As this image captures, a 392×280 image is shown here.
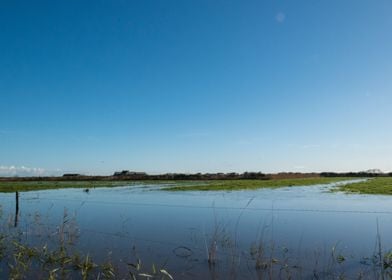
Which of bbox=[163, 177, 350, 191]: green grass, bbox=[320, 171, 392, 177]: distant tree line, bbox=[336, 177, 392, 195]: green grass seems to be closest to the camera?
bbox=[336, 177, 392, 195]: green grass

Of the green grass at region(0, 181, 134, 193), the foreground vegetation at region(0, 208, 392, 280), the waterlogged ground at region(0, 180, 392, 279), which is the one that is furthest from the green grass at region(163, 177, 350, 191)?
the foreground vegetation at region(0, 208, 392, 280)

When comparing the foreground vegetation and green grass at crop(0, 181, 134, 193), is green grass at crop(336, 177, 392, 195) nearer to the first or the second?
the foreground vegetation

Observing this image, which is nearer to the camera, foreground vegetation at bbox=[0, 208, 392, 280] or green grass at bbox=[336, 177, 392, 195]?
foreground vegetation at bbox=[0, 208, 392, 280]

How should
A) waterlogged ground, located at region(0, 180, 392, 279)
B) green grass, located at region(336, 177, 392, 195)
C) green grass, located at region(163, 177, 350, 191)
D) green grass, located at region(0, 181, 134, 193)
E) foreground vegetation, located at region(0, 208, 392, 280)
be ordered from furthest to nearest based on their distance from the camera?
1. green grass, located at region(0, 181, 134, 193)
2. green grass, located at region(163, 177, 350, 191)
3. green grass, located at region(336, 177, 392, 195)
4. waterlogged ground, located at region(0, 180, 392, 279)
5. foreground vegetation, located at region(0, 208, 392, 280)

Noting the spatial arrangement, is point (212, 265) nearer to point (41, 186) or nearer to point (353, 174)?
point (41, 186)

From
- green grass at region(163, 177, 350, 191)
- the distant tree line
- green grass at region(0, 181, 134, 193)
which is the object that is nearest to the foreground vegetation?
green grass at region(163, 177, 350, 191)

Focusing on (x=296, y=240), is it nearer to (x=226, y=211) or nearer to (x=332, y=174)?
(x=226, y=211)

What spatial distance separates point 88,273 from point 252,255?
14.2 ft

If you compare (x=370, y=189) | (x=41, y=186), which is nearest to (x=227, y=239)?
(x=370, y=189)

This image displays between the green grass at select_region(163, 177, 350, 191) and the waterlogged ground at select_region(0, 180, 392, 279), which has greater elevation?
the green grass at select_region(163, 177, 350, 191)

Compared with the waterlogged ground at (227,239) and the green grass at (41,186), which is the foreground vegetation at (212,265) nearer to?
the waterlogged ground at (227,239)

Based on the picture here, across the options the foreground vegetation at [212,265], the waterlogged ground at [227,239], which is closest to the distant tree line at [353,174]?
the waterlogged ground at [227,239]

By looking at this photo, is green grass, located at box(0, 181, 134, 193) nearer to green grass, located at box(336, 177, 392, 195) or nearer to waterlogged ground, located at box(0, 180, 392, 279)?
waterlogged ground, located at box(0, 180, 392, 279)

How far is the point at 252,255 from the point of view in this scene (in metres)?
9.27
